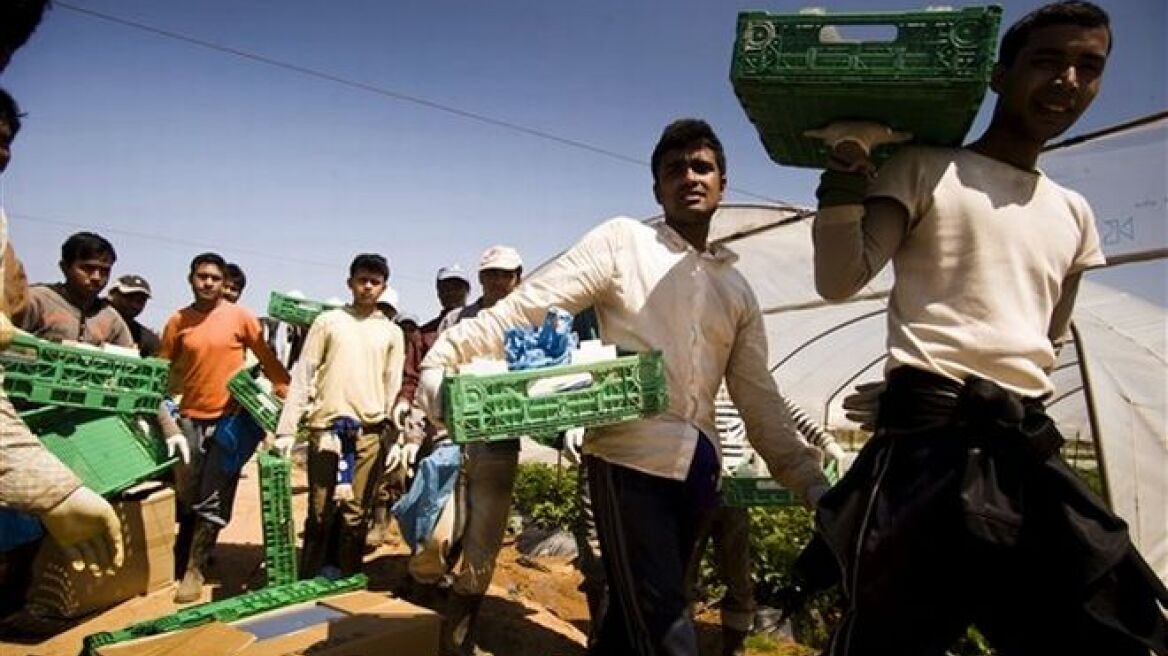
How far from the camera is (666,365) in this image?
7.46ft

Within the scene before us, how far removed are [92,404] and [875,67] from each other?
3.57 m

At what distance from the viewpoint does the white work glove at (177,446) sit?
178 inches

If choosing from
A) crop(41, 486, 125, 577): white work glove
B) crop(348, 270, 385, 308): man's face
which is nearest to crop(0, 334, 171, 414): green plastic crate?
crop(348, 270, 385, 308): man's face

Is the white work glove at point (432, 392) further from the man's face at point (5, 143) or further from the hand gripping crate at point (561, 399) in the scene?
the man's face at point (5, 143)

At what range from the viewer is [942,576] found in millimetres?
1660

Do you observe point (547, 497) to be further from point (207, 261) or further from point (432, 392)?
point (432, 392)

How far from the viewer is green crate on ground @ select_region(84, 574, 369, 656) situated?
2.90 meters

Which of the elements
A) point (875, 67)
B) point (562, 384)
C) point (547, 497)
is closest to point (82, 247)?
point (562, 384)

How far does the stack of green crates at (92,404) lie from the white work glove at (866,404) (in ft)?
10.8

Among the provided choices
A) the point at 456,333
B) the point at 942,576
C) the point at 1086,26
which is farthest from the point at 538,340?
the point at 1086,26

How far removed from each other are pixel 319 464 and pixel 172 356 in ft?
4.33

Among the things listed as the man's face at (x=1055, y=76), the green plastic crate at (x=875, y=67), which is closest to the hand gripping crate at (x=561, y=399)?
the green plastic crate at (x=875, y=67)

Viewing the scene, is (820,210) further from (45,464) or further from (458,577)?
(458,577)

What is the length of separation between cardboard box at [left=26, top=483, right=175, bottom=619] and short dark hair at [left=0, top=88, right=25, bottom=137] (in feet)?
9.85
